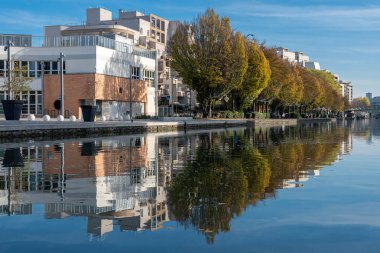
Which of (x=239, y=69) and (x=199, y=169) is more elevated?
(x=239, y=69)

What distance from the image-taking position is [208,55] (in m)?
69.7

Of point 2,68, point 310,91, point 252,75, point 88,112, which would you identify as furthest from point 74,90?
point 310,91

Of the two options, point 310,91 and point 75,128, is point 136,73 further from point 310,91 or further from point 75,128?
point 310,91

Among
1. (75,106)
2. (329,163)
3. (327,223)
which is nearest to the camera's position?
(327,223)

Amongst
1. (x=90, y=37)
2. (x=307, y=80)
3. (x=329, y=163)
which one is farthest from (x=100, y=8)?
(x=329, y=163)

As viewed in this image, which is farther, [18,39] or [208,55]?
[18,39]

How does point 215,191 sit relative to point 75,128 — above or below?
below

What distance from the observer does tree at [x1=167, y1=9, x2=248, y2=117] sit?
69438 millimetres

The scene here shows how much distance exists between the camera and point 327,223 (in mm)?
8070

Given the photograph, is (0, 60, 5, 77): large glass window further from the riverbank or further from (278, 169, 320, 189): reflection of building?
(278, 169, 320, 189): reflection of building

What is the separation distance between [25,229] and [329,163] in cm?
1286

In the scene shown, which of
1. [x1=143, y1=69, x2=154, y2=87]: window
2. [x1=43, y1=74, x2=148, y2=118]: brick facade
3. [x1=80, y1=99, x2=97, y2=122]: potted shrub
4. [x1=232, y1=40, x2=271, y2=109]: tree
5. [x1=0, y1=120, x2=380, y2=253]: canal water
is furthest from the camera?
[x1=143, y1=69, x2=154, y2=87]: window

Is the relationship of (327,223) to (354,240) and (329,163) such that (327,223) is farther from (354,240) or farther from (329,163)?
(329,163)

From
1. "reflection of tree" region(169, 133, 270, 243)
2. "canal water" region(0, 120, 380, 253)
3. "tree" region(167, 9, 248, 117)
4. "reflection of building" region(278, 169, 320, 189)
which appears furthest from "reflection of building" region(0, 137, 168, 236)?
"tree" region(167, 9, 248, 117)
